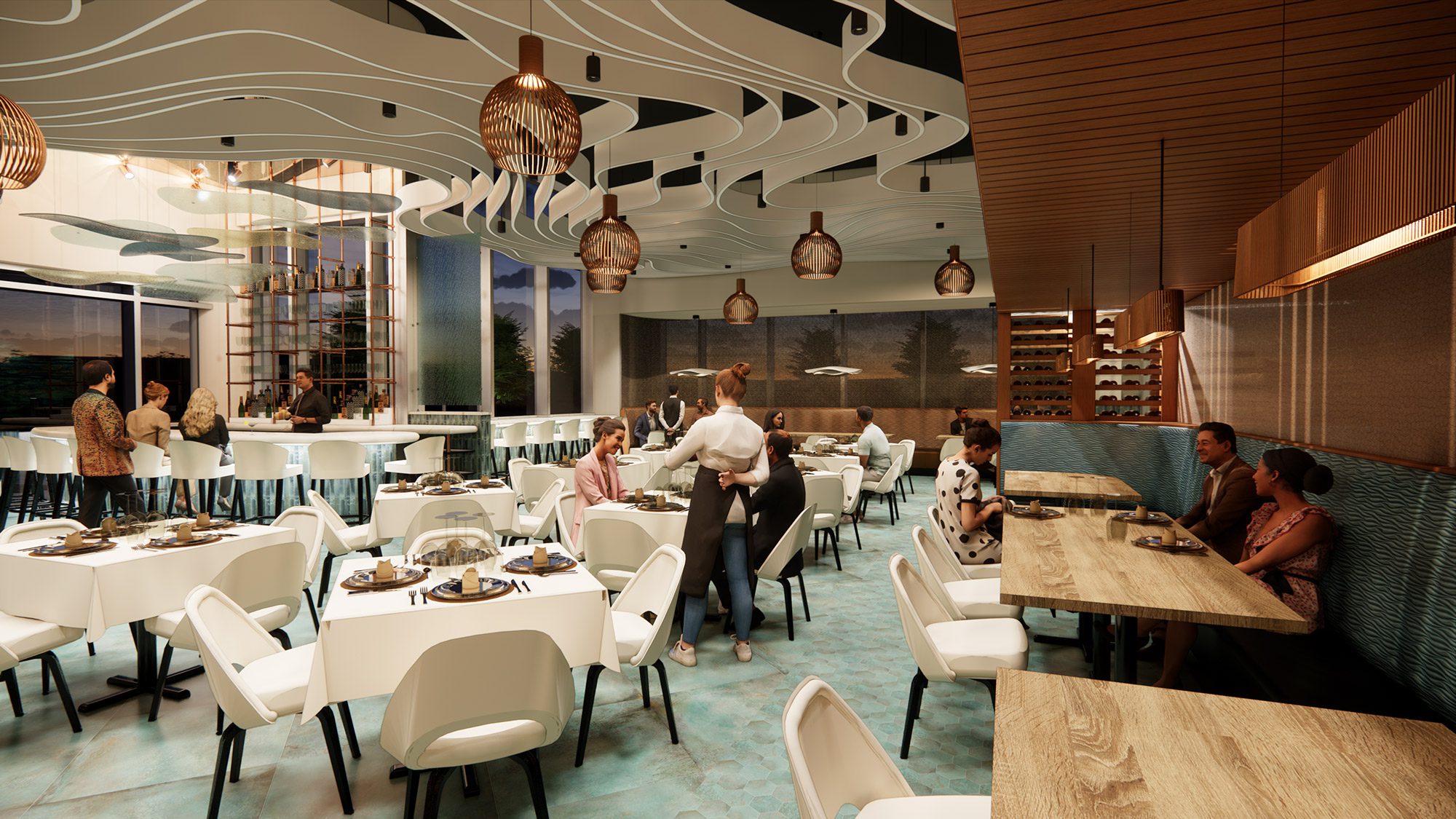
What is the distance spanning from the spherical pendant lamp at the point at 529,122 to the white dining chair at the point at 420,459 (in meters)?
5.26

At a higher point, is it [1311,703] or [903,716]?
[1311,703]

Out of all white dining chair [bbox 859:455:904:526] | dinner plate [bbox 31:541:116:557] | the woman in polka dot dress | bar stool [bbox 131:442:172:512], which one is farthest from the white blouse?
bar stool [bbox 131:442:172:512]

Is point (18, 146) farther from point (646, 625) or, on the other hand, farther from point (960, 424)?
point (960, 424)

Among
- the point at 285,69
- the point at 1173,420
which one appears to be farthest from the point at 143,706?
the point at 1173,420

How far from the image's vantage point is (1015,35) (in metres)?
2.65

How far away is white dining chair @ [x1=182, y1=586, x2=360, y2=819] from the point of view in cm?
238

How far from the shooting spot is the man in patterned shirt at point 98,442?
5.56 m

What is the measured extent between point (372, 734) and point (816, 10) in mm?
6759

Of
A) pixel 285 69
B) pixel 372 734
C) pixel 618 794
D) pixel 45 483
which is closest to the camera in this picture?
pixel 618 794

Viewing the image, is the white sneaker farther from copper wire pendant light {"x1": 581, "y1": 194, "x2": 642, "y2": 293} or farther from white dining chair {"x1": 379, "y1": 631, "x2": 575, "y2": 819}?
copper wire pendant light {"x1": 581, "y1": 194, "x2": 642, "y2": 293}

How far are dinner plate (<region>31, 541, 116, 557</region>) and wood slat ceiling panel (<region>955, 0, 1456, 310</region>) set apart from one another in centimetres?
448

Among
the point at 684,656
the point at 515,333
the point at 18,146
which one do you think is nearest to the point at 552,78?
the point at 18,146

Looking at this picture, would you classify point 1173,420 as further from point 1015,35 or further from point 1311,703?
point 1015,35

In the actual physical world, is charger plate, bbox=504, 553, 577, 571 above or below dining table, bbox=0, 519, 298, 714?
above
